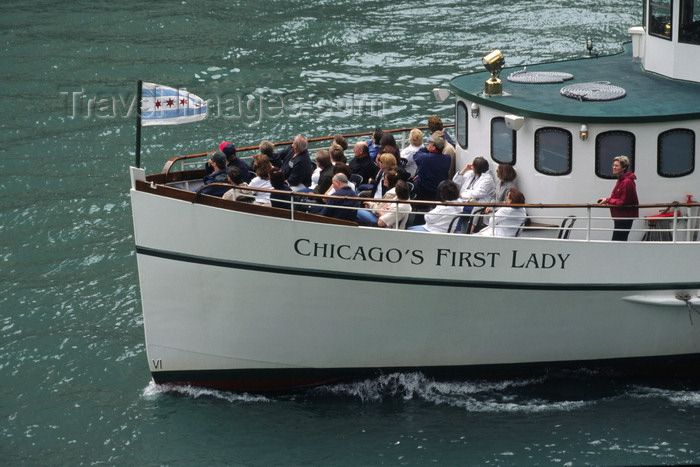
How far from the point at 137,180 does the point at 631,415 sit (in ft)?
22.5

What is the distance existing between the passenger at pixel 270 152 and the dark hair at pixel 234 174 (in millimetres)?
1318

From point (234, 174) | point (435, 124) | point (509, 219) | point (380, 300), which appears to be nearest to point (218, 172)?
point (234, 174)

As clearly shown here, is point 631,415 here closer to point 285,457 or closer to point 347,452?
point 347,452

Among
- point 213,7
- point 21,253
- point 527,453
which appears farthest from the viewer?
point 213,7

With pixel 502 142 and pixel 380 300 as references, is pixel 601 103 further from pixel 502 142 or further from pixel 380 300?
pixel 380 300

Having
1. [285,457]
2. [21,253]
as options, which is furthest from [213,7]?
[285,457]

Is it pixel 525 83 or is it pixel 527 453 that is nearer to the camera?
pixel 527 453

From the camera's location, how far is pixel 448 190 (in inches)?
479

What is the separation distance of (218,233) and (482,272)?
3247 mm

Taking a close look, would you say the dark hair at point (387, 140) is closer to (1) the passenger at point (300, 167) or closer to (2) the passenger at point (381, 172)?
(2) the passenger at point (381, 172)

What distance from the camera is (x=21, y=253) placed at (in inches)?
684

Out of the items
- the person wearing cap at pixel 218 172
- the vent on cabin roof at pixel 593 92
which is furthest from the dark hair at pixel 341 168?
the vent on cabin roof at pixel 593 92

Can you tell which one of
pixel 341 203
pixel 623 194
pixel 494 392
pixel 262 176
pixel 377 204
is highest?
pixel 262 176

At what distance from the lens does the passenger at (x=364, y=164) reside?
13453mm
